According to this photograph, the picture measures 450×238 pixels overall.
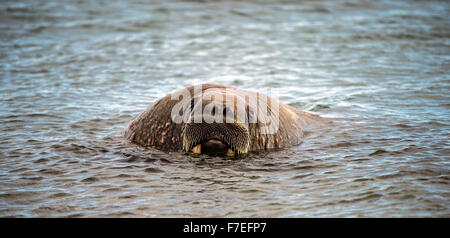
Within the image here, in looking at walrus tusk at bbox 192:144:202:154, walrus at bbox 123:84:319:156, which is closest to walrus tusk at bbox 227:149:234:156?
walrus at bbox 123:84:319:156

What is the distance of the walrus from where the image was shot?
742 cm

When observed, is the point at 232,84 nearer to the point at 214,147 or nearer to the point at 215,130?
the point at 214,147

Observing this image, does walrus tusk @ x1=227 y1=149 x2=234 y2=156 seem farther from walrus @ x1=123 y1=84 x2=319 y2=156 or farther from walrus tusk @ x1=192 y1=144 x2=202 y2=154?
walrus tusk @ x1=192 y1=144 x2=202 y2=154

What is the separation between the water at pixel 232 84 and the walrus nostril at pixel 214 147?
0.19m

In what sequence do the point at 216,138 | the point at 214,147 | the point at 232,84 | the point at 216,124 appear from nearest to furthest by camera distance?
1. the point at 216,124
2. the point at 216,138
3. the point at 214,147
4. the point at 232,84

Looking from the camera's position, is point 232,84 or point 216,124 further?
point 232,84

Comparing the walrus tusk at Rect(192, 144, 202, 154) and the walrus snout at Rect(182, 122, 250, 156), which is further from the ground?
the walrus snout at Rect(182, 122, 250, 156)

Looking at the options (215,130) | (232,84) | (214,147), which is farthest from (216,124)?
(232,84)

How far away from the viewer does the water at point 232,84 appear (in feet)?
20.7

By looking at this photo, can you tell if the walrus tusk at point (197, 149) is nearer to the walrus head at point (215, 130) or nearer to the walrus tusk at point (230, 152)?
the walrus head at point (215, 130)

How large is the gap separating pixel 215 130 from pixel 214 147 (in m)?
0.32

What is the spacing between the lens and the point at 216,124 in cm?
734

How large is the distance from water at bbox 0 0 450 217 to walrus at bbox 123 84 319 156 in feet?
0.76

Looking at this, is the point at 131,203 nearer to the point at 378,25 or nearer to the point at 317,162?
the point at 317,162
